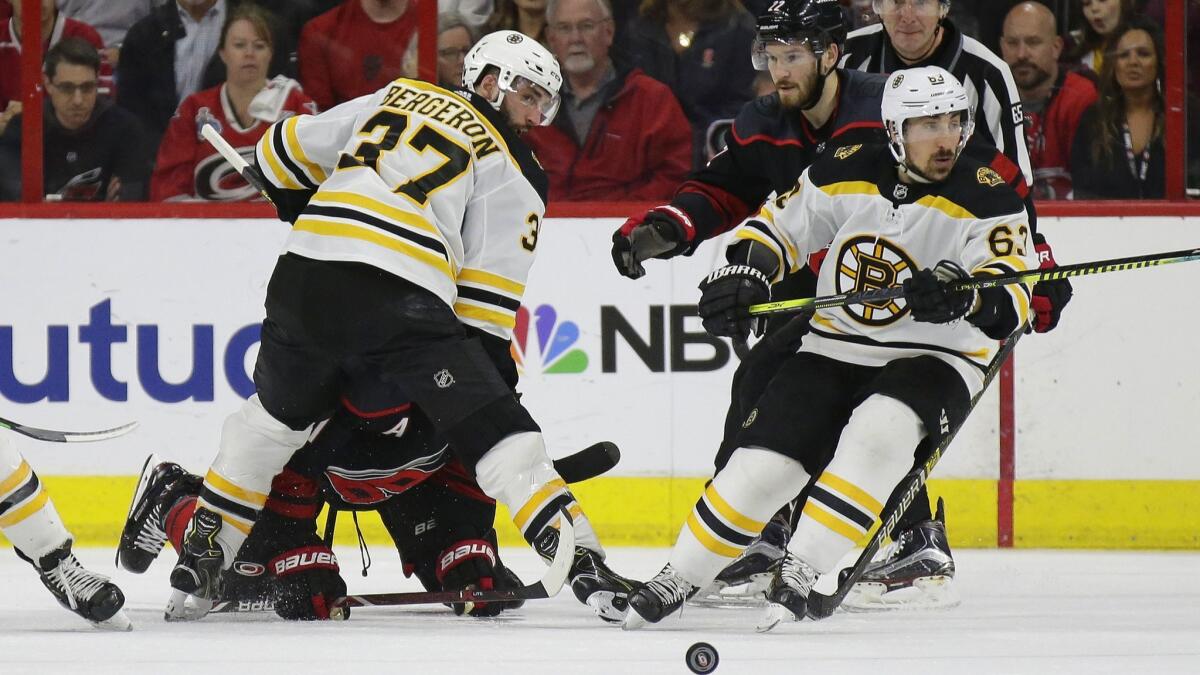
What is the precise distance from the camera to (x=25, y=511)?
323cm

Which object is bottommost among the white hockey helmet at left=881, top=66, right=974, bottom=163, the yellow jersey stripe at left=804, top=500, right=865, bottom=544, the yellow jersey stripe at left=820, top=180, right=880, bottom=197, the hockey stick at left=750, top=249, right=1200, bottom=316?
the yellow jersey stripe at left=804, top=500, right=865, bottom=544

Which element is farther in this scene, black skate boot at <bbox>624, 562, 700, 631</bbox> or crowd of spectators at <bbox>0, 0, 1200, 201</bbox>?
crowd of spectators at <bbox>0, 0, 1200, 201</bbox>

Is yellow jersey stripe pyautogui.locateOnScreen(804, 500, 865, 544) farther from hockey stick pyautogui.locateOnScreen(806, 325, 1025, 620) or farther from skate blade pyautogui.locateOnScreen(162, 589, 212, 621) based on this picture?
skate blade pyautogui.locateOnScreen(162, 589, 212, 621)

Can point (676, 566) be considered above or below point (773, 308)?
below

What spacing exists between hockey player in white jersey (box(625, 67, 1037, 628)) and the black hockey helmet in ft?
0.87

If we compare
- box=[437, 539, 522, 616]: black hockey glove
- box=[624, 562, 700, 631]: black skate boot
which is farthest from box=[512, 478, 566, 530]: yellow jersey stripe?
box=[437, 539, 522, 616]: black hockey glove

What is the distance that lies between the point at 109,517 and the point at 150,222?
81 centimetres

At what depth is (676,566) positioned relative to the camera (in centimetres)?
331

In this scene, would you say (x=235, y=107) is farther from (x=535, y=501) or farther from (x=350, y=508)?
(x=535, y=501)

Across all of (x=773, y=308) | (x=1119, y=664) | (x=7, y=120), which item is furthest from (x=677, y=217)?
(x=7, y=120)

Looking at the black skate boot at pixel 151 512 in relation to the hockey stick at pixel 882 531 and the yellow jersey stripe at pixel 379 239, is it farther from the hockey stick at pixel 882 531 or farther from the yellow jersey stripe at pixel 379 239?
the hockey stick at pixel 882 531

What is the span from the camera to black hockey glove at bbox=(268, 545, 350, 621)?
3.55 meters

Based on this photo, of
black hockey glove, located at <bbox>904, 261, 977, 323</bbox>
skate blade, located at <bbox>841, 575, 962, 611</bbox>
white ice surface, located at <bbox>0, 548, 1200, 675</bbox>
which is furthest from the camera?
skate blade, located at <bbox>841, 575, 962, 611</bbox>

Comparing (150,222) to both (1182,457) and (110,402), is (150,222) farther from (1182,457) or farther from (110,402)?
(1182,457)
